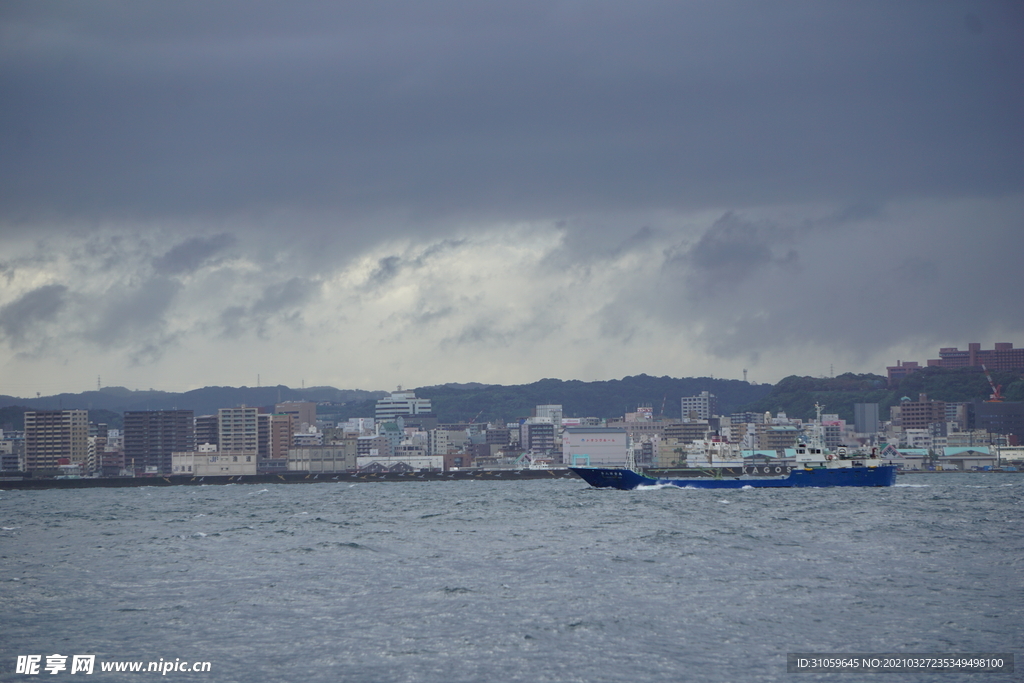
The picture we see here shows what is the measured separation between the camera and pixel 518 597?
3628 cm

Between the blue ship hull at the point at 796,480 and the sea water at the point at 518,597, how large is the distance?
4687 cm

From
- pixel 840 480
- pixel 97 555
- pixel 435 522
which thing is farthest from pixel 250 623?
pixel 840 480

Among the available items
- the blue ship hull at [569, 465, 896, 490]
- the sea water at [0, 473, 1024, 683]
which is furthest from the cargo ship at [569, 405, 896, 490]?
the sea water at [0, 473, 1024, 683]

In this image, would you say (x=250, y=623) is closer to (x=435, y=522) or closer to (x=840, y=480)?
(x=435, y=522)

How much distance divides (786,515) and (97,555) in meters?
43.9

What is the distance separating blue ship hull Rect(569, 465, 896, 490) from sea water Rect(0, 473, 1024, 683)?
46.9 meters

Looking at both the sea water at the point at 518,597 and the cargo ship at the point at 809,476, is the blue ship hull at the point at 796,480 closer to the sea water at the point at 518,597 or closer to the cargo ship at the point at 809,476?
the cargo ship at the point at 809,476

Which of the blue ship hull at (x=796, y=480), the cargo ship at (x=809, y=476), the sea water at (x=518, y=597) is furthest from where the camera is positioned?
the cargo ship at (x=809, y=476)

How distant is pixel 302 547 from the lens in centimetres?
5325

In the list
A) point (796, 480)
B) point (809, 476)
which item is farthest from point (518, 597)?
point (809, 476)

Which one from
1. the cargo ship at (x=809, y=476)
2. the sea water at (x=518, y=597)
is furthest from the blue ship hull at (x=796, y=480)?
the sea water at (x=518, y=597)

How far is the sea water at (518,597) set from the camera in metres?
27.4

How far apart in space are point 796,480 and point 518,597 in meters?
85.2

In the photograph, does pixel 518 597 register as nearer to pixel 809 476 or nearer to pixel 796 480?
pixel 796 480
